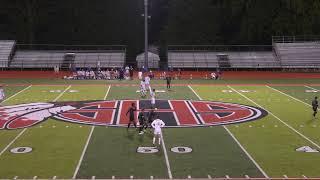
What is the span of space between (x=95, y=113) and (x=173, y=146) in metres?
8.84

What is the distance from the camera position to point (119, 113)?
2828cm

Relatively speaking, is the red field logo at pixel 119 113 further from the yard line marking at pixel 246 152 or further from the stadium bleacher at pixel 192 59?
the stadium bleacher at pixel 192 59

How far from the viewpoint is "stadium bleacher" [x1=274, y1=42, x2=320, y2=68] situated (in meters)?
55.7

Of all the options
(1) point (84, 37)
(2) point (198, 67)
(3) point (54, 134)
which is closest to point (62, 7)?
(1) point (84, 37)

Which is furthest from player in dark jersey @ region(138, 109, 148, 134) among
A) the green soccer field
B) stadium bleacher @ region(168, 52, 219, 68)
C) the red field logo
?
stadium bleacher @ region(168, 52, 219, 68)

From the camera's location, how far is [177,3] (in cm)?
6556

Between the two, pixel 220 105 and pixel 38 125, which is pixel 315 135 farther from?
pixel 38 125

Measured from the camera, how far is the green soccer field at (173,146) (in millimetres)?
16875

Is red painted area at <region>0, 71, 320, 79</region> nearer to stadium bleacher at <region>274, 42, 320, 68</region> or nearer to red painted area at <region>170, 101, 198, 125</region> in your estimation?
stadium bleacher at <region>274, 42, 320, 68</region>

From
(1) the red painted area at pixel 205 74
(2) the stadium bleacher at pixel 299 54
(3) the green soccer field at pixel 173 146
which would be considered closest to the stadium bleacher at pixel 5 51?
(1) the red painted area at pixel 205 74

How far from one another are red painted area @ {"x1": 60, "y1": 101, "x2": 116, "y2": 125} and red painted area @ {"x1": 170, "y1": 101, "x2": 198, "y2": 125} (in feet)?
11.6

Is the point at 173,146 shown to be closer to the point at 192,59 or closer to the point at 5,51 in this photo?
the point at 192,59

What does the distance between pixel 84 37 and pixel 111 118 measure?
38.7 metres

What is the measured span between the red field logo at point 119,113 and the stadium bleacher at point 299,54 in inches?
1037
